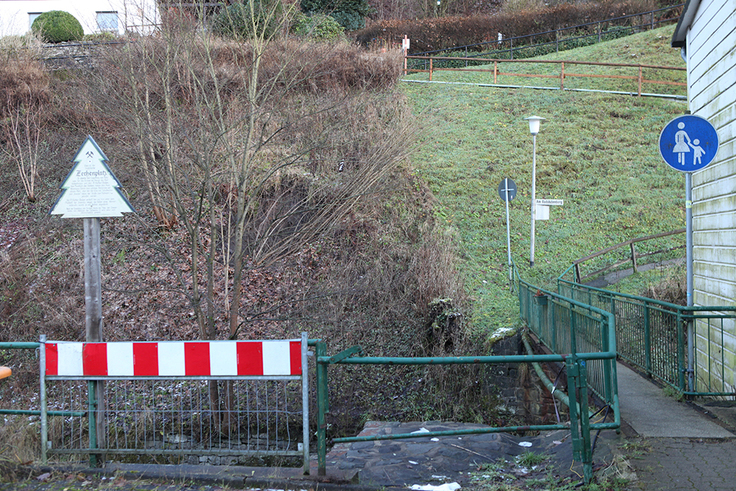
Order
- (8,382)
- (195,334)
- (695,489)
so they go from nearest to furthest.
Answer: (695,489), (8,382), (195,334)

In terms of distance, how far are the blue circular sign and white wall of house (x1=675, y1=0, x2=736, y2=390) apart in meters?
0.39

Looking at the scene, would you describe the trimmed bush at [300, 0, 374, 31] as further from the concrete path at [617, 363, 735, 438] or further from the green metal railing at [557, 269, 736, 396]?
the concrete path at [617, 363, 735, 438]

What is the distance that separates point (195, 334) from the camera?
1359cm

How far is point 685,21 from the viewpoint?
898cm

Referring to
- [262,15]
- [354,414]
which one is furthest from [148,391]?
[262,15]

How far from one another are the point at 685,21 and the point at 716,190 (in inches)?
129

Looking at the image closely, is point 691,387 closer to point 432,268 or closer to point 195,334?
point 432,268

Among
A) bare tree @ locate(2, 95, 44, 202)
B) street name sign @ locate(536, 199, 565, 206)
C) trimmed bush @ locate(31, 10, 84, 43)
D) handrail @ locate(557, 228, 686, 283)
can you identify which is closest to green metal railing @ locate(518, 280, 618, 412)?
handrail @ locate(557, 228, 686, 283)

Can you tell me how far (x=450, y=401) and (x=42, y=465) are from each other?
8.30m

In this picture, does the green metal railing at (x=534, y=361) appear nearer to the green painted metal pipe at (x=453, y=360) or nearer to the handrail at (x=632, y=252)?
the green painted metal pipe at (x=453, y=360)

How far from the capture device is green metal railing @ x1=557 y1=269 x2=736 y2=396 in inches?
265

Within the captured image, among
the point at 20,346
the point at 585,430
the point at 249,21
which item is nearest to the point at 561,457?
the point at 585,430

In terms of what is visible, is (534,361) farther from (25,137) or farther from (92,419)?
(25,137)

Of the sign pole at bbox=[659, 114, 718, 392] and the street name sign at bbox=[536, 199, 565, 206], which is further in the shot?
the street name sign at bbox=[536, 199, 565, 206]
